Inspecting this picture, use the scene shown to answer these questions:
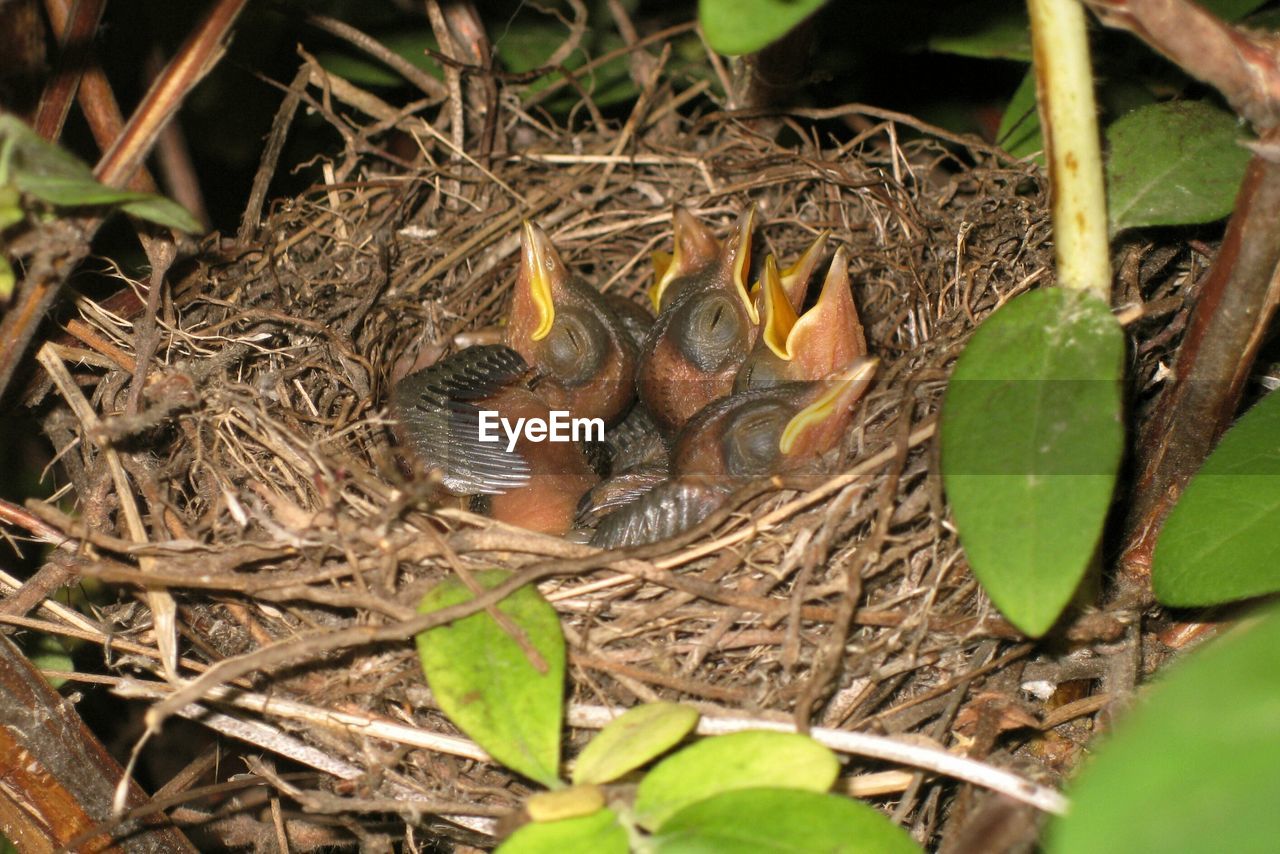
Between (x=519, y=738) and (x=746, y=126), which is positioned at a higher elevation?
(x=746, y=126)

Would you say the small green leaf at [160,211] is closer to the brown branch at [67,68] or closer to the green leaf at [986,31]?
the brown branch at [67,68]

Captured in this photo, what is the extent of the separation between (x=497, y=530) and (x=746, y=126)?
0.75m

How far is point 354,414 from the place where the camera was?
4.23 feet

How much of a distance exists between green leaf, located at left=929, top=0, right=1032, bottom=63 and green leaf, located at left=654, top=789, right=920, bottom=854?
914 mm

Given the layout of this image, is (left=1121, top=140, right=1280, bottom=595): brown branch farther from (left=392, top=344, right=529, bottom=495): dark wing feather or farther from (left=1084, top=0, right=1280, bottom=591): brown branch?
(left=392, top=344, right=529, bottom=495): dark wing feather

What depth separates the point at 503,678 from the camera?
74cm

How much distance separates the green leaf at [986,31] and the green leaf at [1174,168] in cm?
23

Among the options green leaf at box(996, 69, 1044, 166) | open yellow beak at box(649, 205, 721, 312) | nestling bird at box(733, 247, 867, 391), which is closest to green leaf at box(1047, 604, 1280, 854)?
nestling bird at box(733, 247, 867, 391)

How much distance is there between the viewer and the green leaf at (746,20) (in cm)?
67

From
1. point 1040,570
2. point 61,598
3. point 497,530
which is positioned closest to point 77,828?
point 61,598

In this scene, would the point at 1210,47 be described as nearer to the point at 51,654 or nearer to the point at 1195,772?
the point at 1195,772

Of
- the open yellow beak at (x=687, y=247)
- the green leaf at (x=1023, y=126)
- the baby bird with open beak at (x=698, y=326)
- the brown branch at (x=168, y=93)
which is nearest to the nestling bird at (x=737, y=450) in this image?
the baby bird with open beak at (x=698, y=326)

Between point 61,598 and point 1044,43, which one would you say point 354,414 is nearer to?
point 61,598

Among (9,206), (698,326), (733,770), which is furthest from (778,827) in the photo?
(698,326)
